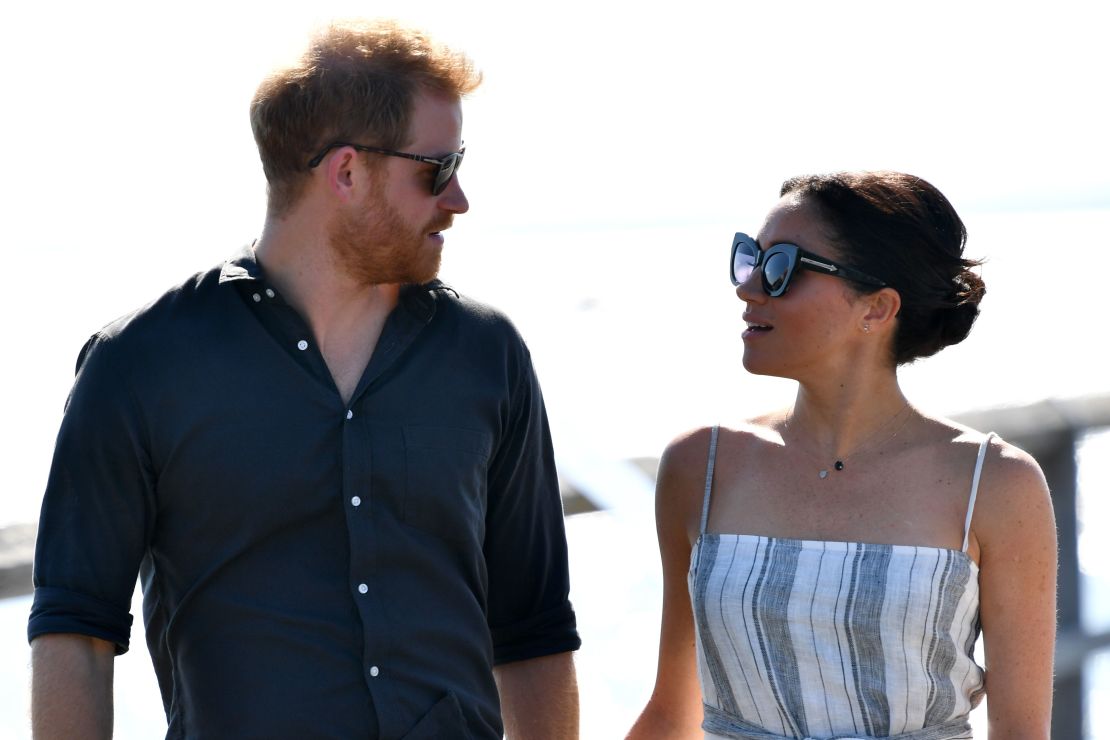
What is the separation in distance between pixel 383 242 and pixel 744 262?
0.67 metres

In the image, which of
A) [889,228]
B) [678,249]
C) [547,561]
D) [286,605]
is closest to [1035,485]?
[889,228]

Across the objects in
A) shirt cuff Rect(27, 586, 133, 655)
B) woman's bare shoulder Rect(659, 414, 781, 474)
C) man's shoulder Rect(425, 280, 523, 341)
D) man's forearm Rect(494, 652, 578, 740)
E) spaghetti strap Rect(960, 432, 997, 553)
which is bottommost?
man's forearm Rect(494, 652, 578, 740)

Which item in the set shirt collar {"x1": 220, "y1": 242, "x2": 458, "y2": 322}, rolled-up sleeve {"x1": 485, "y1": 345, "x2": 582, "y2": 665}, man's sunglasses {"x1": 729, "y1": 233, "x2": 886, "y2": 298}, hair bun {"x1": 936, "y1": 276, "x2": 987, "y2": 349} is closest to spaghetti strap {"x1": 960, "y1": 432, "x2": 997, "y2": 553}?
hair bun {"x1": 936, "y1": 276, "x2": 987, "y2": 349}

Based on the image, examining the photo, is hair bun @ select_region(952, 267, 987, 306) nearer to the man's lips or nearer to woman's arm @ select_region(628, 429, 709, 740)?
the man's lips

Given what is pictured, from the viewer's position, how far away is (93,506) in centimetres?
232

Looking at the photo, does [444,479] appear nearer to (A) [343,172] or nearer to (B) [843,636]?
(A) [343,172]

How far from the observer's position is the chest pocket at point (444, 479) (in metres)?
2.46

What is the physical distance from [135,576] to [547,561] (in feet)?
2.59

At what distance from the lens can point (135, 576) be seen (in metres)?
2.39

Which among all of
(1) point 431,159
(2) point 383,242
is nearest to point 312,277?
(2) point 383,242

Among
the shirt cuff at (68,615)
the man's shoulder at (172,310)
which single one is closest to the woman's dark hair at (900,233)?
the man's shoulder at (172,310)

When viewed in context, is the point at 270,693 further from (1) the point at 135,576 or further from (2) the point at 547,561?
(2) the point at 547,561

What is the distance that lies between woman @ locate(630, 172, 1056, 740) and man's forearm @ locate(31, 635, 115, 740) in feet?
→ 3.53

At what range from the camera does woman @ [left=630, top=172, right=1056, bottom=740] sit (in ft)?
8.14
